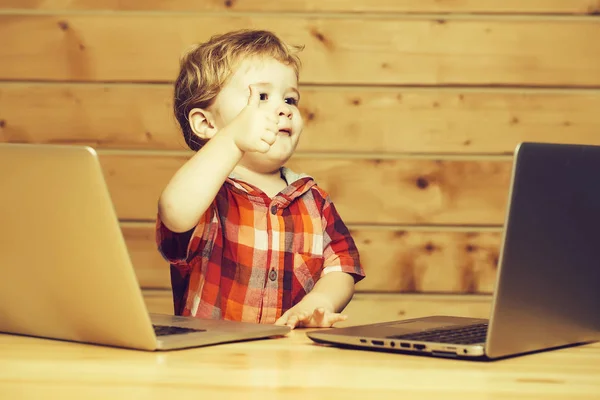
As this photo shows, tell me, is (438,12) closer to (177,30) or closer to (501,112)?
(501,112)

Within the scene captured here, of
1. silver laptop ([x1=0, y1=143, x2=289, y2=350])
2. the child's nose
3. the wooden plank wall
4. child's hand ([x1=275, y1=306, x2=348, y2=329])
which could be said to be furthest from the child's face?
the wooden plank wall

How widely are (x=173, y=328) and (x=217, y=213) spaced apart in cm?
53

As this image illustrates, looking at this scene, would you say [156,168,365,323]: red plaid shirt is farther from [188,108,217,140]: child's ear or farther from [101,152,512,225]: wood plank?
[101,152,512,225]: wood plank

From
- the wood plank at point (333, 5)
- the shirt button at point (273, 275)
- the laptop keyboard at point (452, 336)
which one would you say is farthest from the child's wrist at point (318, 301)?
the wood plank at point (333, 5)

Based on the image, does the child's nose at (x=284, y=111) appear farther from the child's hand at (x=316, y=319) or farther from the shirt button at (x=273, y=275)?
the child's hand at (x=316, y=319)

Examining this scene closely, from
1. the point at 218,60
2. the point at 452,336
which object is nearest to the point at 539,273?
the point at 452,336

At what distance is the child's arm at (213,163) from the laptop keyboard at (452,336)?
333mm

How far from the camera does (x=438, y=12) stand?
2430 millimetres

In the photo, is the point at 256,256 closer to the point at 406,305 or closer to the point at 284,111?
the point at 284,111

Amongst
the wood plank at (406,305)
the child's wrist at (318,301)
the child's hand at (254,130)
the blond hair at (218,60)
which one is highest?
the blond hair at (218,60)

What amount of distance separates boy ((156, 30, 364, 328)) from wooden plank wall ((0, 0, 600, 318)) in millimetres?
761

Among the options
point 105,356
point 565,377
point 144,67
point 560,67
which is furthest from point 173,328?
point 560,67

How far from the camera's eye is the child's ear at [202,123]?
1.65 meters

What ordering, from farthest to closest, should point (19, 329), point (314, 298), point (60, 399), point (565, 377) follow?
point (314, 298) → point (19, 329) → point (565, 377) → point (60, 399)
